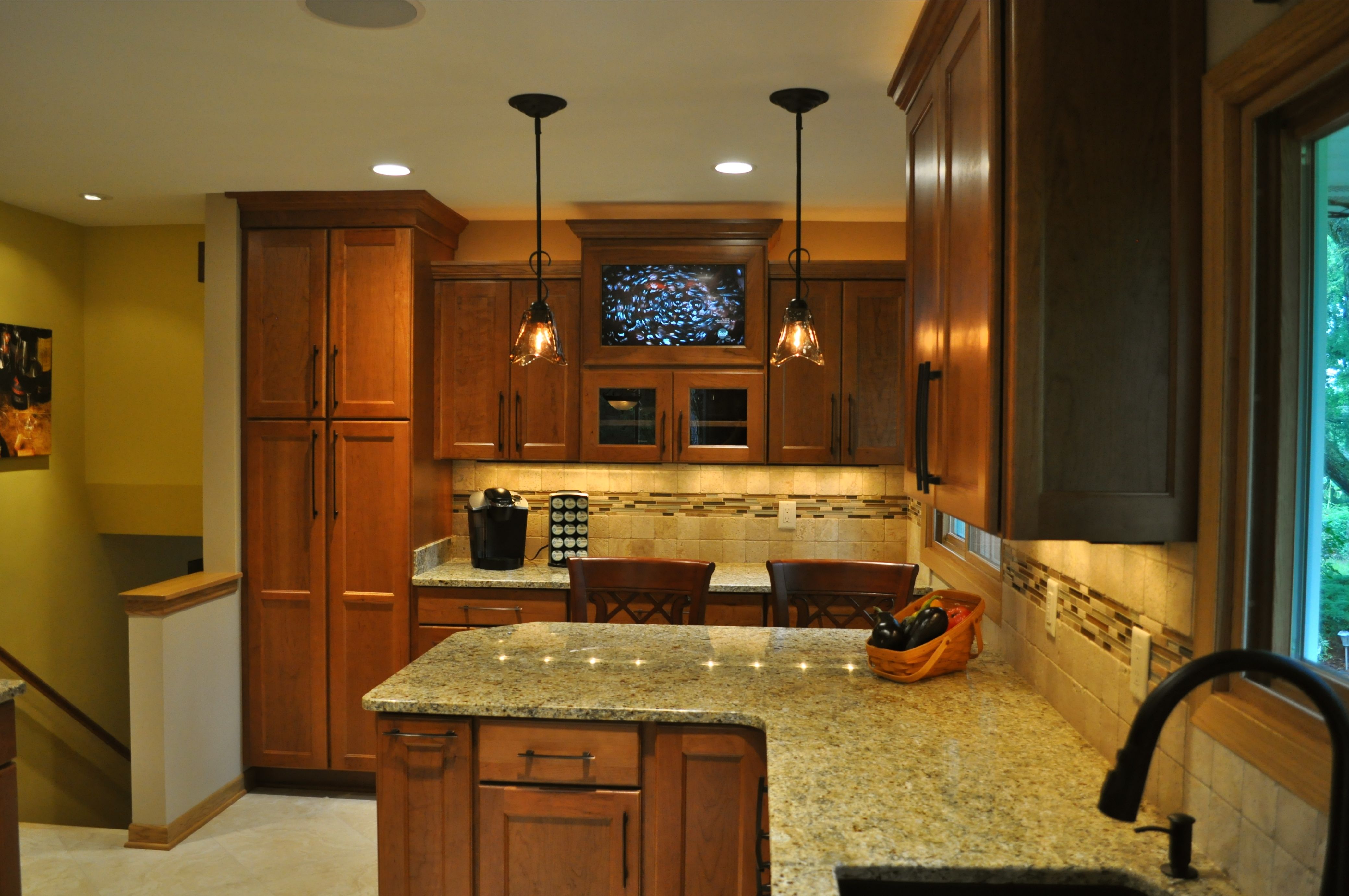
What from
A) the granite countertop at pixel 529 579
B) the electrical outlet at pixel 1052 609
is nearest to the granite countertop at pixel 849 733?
the electrical outlet at pixel 1052 609

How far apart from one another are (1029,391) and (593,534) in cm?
308

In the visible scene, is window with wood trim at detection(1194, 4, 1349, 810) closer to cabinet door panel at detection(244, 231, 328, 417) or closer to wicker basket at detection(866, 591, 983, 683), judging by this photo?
wicker basket at detection(866, 591, 983, 683)

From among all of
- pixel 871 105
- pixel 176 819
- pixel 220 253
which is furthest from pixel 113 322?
pixel 871 105

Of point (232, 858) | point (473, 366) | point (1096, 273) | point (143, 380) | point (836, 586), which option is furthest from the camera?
point (143, 380)

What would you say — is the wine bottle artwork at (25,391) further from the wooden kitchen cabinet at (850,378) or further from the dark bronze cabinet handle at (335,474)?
the wooden kitchen cabinet at (850,378)

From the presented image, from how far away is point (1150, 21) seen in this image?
1.43 metres

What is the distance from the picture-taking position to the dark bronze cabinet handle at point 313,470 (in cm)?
387

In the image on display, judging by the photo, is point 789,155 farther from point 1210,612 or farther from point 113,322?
point 113,322

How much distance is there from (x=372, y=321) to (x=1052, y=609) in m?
2.91

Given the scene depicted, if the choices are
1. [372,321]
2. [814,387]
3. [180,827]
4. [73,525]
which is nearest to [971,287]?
[814,387]

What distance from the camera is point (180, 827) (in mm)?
3457

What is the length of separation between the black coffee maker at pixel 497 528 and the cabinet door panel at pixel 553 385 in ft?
0.91

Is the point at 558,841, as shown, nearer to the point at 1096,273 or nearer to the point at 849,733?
the point at 849,733

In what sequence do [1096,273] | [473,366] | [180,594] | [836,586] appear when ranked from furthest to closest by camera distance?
[473,366] → [180,594] → [836,586] → [1096,273]
